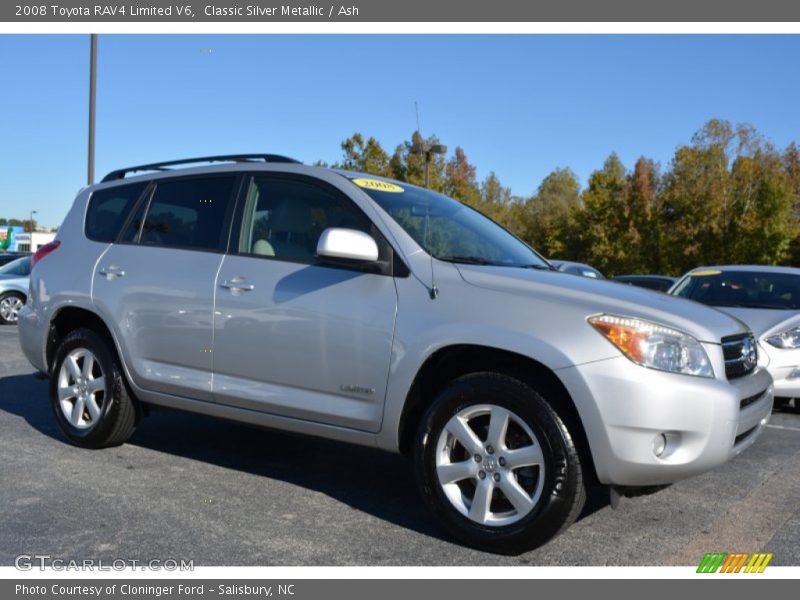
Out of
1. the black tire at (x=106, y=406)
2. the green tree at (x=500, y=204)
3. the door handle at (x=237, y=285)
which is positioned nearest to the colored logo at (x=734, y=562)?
the door handle at (x=237, y=285)

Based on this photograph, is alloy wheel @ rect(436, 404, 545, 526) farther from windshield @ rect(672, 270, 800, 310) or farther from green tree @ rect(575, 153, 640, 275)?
green tree @ rect(575, 153, 640, 275)

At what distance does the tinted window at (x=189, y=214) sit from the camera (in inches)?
191

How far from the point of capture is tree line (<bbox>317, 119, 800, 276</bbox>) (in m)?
34.2

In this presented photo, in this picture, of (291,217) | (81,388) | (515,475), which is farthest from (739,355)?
(81,388)

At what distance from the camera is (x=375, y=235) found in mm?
4168

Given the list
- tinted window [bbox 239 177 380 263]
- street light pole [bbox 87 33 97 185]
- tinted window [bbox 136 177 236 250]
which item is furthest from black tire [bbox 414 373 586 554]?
street light pole [bbox 87 33 97 185]

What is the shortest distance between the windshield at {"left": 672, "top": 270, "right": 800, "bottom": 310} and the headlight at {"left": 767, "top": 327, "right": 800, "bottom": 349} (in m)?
0.55

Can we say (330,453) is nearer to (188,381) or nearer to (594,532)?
(188,381)

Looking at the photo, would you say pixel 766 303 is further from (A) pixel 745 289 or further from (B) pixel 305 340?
(B) pixel 305 340

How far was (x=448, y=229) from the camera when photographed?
449 cm

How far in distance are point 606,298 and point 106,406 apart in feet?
10.7
